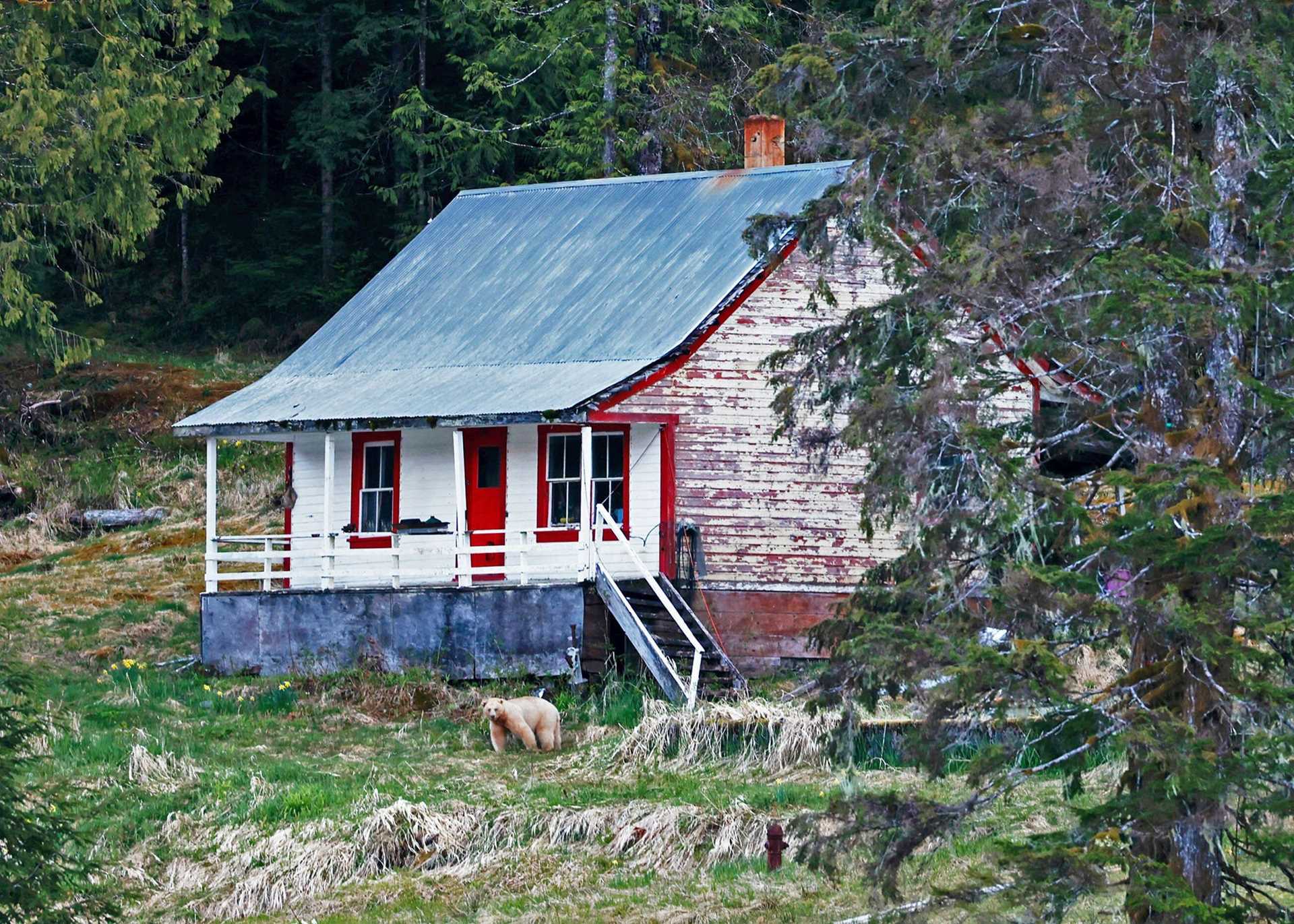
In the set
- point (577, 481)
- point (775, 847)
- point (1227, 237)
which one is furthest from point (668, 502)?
point (1227, 237)

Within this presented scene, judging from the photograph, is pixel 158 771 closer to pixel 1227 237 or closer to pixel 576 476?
pixel 576 476

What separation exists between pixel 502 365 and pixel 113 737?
756 cm

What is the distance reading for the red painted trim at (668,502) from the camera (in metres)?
23.5

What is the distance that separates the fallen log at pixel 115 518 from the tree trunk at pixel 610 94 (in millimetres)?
9917

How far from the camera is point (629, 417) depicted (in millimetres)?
23109

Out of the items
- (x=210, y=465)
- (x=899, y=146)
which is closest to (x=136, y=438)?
(x=210, y=465)

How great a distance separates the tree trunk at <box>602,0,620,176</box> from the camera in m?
34.6

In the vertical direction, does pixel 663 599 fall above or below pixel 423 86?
below

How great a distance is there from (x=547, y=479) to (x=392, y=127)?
20350 mm

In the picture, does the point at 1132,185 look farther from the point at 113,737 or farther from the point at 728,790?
the point at 113,737

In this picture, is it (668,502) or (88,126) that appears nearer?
(668,502)

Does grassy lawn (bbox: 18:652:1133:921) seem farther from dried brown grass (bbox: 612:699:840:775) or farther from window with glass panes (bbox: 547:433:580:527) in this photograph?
window with glass panes (bbox: 547:433:580:527)

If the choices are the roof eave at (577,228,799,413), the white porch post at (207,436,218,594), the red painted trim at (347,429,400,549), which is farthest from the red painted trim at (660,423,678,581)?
the white porch post at (207,436,218,594)

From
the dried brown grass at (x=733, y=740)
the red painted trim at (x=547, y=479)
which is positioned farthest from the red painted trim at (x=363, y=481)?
the dried brown grass at (x=733, y=740)
